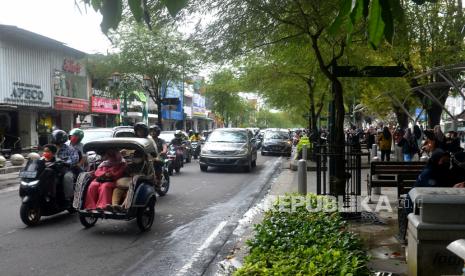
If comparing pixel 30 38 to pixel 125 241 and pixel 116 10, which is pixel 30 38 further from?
pixel 116 10

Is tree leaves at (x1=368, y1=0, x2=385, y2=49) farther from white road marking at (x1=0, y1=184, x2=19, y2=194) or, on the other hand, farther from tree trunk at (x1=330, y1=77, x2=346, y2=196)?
white road marking at (x1=0, y1=184, x2=19, y2=194)

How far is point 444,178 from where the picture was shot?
639cm

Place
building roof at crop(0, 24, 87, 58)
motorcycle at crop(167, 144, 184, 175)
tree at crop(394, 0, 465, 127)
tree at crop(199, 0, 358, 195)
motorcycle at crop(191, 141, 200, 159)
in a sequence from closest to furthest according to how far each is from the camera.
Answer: tree at crop(199, 0, 358, 195) < tree at crop(394, 0, 465, 127) < motorcycle at crop(167, 144, 184, 175) < building roof at crop(0, 24, 87, 58) < motorcycle at crop(191, 141, 200, 159)

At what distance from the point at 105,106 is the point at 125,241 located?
30198 mm

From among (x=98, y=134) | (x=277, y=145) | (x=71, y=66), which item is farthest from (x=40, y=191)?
(x=71, y=66)

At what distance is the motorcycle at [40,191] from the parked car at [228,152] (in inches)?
377

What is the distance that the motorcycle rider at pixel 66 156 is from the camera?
28.9 ft

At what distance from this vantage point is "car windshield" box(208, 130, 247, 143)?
1928 centimetres

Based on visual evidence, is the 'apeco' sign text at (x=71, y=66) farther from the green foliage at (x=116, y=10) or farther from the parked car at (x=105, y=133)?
the green foliage at (x=116, y=10)

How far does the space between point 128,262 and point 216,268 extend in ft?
3.89

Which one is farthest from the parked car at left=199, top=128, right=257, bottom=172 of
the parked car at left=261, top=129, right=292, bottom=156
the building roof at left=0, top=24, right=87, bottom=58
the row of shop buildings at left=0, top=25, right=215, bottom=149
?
the building roof at left=0, top=24, right=87, bottom=58

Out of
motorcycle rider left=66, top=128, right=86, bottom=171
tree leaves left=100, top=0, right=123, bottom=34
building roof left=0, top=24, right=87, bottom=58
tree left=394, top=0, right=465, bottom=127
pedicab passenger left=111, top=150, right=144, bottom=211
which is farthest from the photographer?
building roof left=0, top=24, right=87, bottom=58

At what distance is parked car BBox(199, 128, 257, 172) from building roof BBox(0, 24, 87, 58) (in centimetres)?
1198

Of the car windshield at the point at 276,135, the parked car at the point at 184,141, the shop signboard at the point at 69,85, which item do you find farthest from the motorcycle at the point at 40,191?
the car windshield at the point at 276,135
